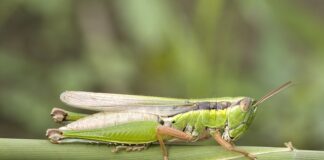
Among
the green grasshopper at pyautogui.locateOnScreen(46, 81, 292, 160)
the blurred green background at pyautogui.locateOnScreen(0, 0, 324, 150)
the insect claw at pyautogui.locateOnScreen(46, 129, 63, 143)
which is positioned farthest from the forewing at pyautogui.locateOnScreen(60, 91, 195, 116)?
the blurred green background at pyautogui.locateOnScreen(0, 0, 324, 150)

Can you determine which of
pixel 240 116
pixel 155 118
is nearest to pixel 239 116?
pixel 240 116

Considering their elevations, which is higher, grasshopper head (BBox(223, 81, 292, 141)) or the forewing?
the forewing

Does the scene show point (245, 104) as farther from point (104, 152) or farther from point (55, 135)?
point (55, 135)

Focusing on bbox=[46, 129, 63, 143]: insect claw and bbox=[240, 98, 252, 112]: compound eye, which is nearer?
→ bbox=[46, 129, 63, 143]: insect claw

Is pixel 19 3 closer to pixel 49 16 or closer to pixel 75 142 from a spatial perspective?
pixel 49 16

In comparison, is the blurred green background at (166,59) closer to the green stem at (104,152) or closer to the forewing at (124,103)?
the forewing at (124,103)

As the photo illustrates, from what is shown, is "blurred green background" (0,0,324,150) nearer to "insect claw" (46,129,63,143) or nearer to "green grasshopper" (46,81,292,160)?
"green grasshopper" (46,81,292,160)

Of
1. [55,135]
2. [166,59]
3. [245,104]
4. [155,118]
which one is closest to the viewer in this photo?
[55,135]
